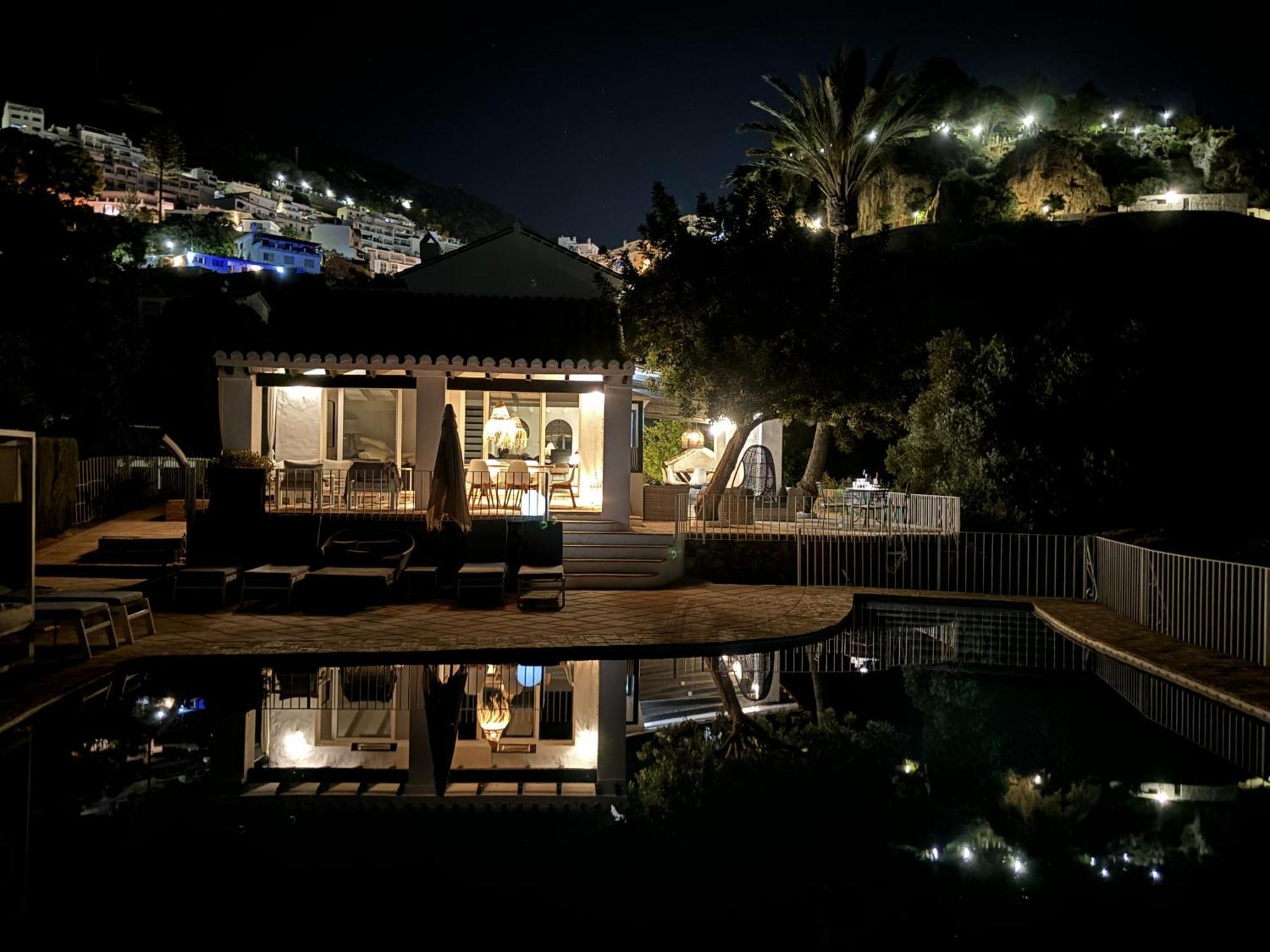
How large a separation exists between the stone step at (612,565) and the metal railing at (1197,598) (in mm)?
7004

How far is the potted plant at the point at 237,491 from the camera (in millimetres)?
13672

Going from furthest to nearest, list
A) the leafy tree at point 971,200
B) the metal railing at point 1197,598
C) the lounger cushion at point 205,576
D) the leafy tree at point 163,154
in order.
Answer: the leafy tree at point 163,154 < the leafy tree at point 971,200 < the lounger cushion at point 205,576 < the metal railing at point 1197,598

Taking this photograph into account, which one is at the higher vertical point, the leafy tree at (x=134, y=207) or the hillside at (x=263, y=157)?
the hillside at (x=263, y=157)

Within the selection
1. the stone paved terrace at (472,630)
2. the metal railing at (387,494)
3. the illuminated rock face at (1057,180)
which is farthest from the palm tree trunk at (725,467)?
the illuminated rock face at (1057,180)

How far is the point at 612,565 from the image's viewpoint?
15469 mm

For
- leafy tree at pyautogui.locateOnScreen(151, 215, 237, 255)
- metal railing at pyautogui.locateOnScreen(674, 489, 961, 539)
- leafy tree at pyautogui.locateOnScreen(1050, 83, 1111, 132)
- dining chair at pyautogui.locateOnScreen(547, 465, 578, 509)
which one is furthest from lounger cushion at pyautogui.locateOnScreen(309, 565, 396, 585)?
leafy tree at pyautogui.locateOnScreen(151, 215, 237, 255)

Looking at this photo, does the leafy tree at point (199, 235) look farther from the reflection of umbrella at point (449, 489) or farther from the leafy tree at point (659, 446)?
the reflection of umbrella at point (449, 489)

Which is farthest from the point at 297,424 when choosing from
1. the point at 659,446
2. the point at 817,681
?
the point at 817,681

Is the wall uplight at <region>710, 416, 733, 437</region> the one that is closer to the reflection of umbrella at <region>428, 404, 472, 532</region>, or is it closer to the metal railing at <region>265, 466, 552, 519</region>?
the metal railing at <region>265, 466, 552, 519</region>

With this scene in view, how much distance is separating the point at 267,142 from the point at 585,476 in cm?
19246

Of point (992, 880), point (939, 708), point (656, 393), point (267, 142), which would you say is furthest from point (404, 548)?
point (267, 142)

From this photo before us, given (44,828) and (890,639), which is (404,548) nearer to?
(890,639)

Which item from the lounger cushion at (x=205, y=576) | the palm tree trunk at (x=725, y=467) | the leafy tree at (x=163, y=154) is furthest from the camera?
the leafy tree at (x=163, y=154)

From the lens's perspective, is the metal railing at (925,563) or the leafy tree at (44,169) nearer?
the metal railing at (925,563)
